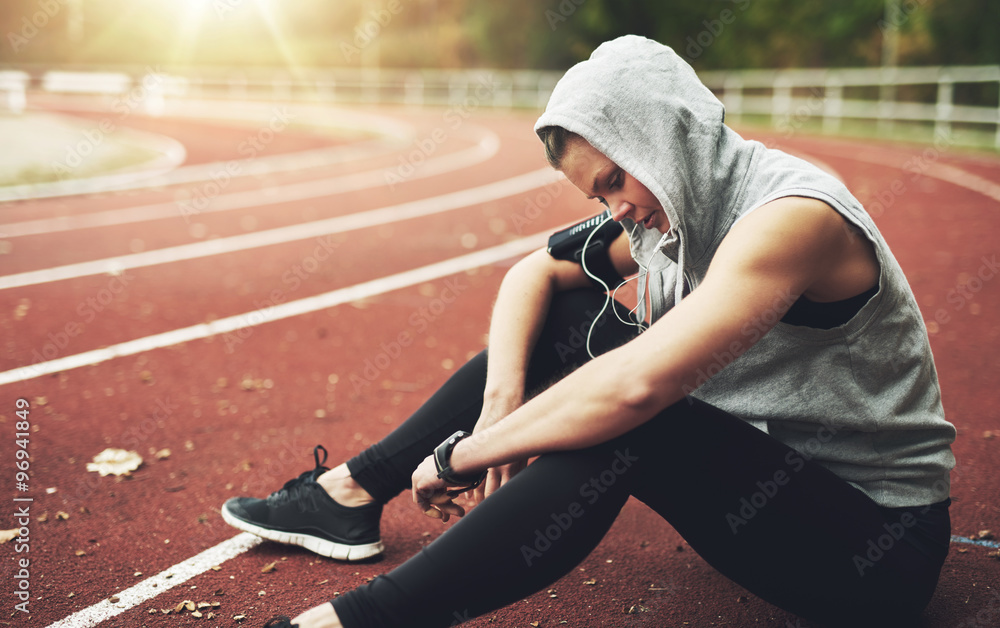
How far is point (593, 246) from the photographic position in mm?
2400

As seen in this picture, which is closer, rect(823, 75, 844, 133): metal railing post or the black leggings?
the black leggings

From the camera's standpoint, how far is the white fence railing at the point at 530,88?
18000 mm

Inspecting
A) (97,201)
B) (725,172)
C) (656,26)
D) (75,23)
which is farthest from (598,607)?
(75,23)

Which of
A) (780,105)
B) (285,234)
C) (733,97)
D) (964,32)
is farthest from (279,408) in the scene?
(964,32)

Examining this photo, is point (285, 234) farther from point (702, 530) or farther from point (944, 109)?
point (944, 109)

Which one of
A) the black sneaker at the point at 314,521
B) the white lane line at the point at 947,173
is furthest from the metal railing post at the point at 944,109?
the black sneaker at the point at 314,521

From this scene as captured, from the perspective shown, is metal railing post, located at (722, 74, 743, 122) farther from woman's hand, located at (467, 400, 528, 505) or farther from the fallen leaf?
woman's hand, located at (467, 400, 528, 505)

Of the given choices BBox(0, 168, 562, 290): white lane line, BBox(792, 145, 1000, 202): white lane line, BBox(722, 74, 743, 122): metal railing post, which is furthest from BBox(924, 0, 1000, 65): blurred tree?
BBox(0, 168, 562, 290): white lane line

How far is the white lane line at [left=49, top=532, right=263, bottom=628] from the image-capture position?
90.4 inches

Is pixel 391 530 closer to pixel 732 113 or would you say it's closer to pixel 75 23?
pixel 732 113

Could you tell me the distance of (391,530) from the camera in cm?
285

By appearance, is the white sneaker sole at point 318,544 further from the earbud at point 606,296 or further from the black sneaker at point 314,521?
the earbud at point 606,296

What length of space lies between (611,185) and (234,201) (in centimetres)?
932

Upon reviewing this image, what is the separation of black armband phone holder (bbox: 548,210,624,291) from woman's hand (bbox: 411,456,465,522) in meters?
0.73
